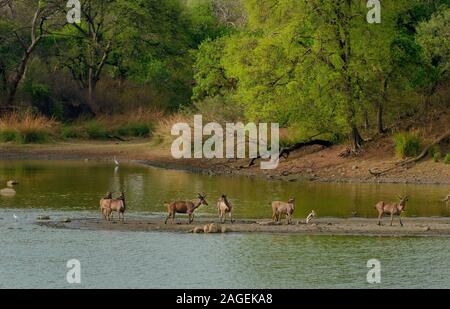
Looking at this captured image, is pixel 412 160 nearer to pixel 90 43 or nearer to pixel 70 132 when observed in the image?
pixel 70 132

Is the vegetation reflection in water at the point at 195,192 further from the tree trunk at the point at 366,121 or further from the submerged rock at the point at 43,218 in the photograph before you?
the tree trunk at the point at 366,121

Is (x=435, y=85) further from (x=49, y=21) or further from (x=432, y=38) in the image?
(x=49, y=21)

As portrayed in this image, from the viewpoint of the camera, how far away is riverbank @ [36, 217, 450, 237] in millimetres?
31953

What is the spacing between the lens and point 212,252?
29594mm

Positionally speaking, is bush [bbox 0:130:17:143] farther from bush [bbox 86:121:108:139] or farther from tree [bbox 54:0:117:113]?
tree [bbox 54:0:117:113]

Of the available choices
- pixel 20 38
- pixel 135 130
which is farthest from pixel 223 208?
pixel 20 38

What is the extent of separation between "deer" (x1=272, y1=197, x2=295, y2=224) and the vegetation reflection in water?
1967mm

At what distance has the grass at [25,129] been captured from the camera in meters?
60.0

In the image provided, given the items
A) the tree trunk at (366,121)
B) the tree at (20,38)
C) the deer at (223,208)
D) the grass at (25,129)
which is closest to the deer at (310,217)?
the deer at (223,208)

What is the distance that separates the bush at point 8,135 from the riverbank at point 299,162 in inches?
42.0

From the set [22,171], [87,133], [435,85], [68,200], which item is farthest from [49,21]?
[68,200]

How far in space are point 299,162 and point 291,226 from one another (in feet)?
55.0
